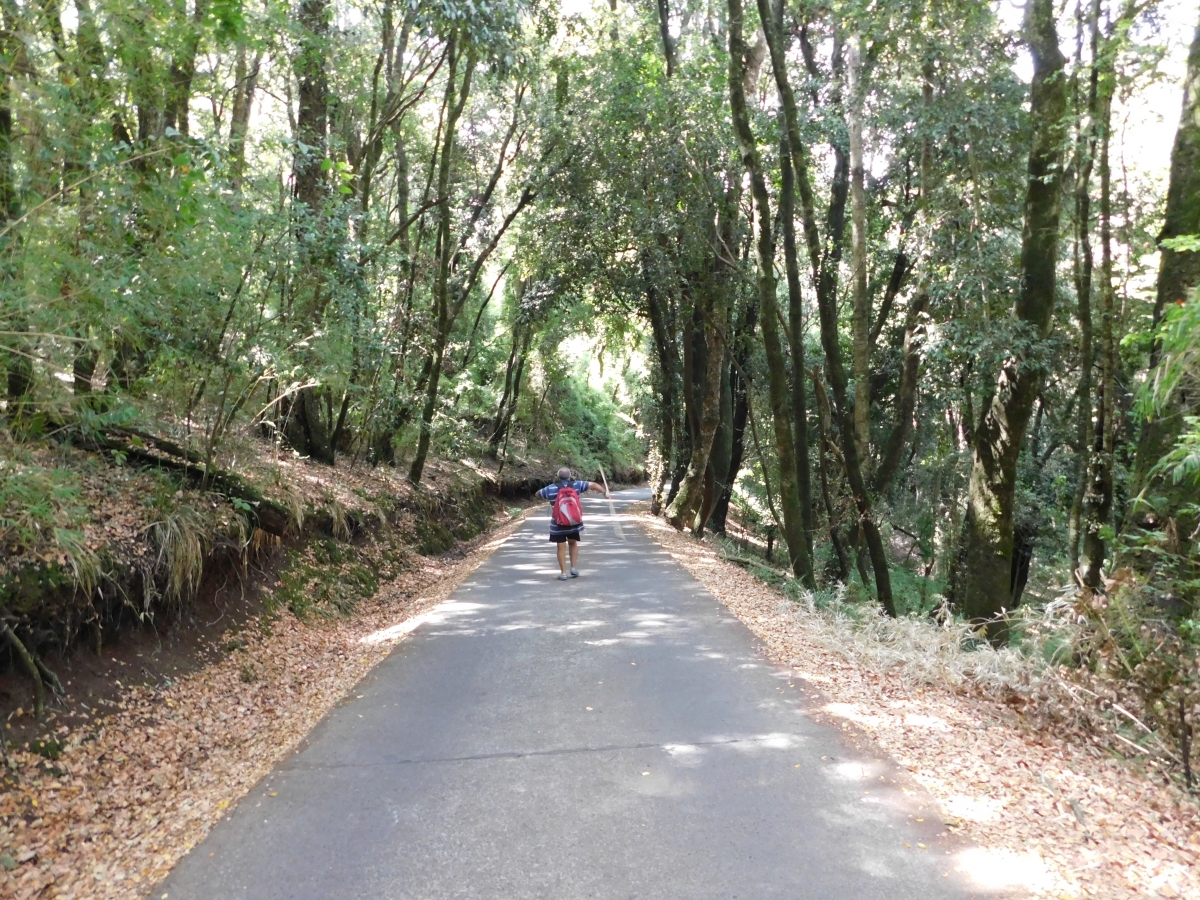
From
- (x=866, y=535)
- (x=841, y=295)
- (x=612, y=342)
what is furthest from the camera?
(x=612, y=342)

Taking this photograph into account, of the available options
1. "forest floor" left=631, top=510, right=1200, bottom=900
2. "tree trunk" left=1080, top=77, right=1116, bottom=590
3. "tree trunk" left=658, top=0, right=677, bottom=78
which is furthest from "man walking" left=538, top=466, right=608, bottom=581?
"tree trunk" left=658, top=0, right=677, bottom=78

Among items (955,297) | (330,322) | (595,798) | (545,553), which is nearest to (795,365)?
(955,297)

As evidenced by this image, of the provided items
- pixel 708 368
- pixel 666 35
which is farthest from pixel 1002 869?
pixel 666 35

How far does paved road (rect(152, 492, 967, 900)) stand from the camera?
3.88 metres

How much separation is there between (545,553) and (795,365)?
252 inches

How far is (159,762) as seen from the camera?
5648mm

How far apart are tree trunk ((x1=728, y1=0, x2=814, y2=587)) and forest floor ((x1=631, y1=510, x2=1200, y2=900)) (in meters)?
5.65

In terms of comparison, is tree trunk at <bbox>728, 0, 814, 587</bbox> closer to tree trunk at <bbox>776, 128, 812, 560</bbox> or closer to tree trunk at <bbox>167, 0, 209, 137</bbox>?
tree trunk at <bbox>776, 128, 812, 560</bbox>

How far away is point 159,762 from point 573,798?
3.15 m

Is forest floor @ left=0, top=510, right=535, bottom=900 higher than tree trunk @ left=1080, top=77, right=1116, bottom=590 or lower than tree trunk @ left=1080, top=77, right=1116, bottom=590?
lower

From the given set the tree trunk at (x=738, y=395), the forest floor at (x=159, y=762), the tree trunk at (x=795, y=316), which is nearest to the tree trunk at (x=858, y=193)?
the tree trunk at (x=795, y=316)

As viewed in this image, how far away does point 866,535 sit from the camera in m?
12.7

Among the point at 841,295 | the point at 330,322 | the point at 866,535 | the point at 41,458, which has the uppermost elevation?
the point at 841,295

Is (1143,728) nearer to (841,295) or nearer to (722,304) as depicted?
(722,304)
